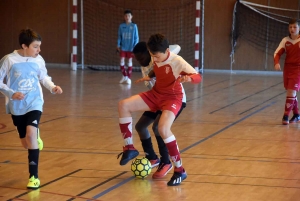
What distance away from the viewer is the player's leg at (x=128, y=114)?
4.63m

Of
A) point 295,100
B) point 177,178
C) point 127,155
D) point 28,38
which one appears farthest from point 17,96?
point 295,100

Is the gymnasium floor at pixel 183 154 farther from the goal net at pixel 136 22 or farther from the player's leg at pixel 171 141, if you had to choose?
the goal net at pixel 136 22

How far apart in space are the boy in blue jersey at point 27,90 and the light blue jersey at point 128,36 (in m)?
8.30

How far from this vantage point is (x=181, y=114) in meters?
8.33

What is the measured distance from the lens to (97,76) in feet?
47.5

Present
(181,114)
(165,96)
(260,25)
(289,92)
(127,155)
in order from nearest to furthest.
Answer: (165,96) < (127,155) < (289,92) < (181,114) < (260,25)

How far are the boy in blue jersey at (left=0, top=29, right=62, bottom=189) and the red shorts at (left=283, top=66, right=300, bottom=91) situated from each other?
418cm

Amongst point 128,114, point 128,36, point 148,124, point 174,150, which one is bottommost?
point 174,150

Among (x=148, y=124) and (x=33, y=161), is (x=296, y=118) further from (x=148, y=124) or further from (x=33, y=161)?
(x=33, y=161)

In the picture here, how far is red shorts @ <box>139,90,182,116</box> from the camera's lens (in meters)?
4.54

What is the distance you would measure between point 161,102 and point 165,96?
0.20ft

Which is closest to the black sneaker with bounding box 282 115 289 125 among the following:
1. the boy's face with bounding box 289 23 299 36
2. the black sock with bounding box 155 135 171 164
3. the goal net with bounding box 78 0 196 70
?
the boy's face with bounding box 289 23 299 36

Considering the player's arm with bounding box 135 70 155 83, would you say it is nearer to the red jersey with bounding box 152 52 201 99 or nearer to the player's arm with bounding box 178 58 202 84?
the red jersey with bounding box 152 52 201 99

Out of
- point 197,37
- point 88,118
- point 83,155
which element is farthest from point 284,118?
point 197,37
